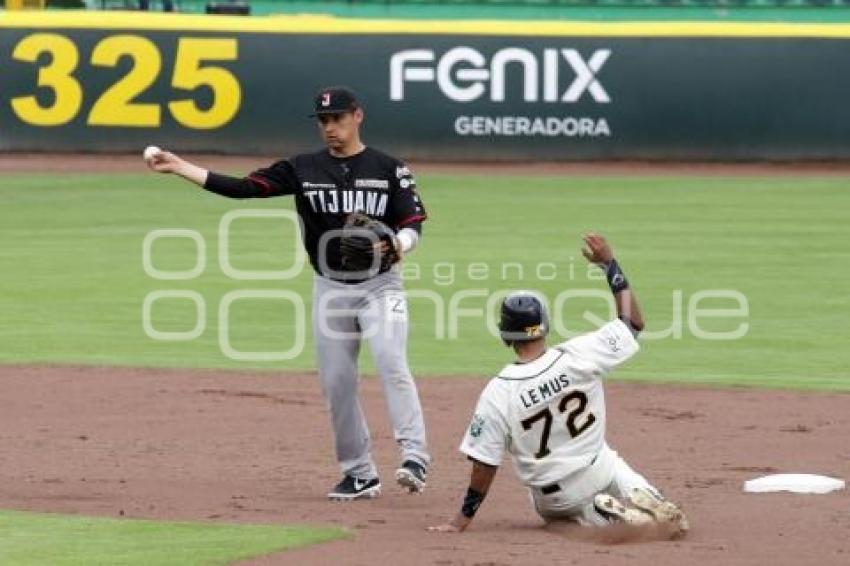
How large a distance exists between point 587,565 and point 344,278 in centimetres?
232

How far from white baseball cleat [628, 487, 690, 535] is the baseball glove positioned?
1758 mm

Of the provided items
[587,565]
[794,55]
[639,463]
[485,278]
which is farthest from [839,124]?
[587,565]

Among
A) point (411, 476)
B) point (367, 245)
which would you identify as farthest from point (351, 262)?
point (411, 476)

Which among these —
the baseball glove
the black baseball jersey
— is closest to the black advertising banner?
the black baseball jersey

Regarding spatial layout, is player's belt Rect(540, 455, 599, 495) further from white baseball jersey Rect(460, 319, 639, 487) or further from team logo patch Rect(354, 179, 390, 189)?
team logo patch Rect(354, 179, 390, 189)

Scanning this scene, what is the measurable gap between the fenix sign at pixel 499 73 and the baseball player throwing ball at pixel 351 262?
62.6 feet

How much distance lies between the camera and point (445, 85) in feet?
95.8

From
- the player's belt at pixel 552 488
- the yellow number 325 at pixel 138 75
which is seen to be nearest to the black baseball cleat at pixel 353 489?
the player's belt at pixel 552 488

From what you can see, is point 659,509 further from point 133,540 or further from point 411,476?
point 133,540

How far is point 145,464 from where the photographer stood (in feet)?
36.0

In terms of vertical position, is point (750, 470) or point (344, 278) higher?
point (344, 278)

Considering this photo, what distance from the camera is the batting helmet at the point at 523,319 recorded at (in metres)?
8.70

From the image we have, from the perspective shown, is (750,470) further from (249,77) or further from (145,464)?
(249,77)

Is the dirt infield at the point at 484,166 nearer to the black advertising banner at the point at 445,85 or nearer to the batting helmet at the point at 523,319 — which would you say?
the black advertising banner at the point at 445,85
